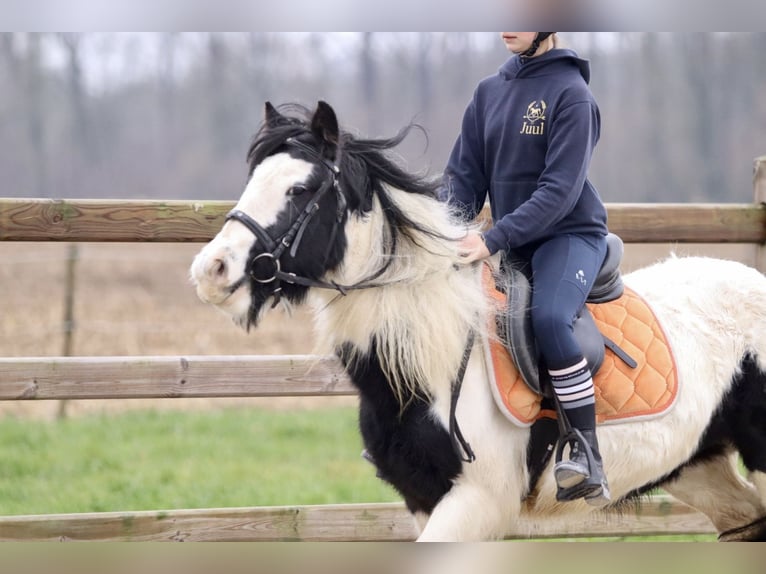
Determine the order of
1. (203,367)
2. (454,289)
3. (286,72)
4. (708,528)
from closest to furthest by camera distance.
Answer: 1. (454,289)
2. (203,367)
3. (708,528)
4. (286,72)

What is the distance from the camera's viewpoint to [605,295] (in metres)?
3.49

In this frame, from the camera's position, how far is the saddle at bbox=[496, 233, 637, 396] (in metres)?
3.21

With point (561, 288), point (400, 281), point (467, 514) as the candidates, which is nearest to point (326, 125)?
point (400, 281)

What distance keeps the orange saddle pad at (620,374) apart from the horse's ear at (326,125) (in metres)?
0.78

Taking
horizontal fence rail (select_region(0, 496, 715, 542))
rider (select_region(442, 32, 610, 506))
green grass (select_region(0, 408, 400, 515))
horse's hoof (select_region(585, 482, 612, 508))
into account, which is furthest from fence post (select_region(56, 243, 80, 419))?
horse's hoof (select_region(585, 482, 612, 508))

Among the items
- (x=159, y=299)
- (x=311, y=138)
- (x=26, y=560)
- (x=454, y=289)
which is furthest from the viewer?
(x=159, y=299)

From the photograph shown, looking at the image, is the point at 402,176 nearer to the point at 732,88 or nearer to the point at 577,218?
the point at 577,218

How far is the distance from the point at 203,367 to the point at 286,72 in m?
11.3

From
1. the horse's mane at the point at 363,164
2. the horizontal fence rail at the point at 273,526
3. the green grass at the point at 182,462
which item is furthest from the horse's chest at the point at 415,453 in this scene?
the green grass at the point at 182,462

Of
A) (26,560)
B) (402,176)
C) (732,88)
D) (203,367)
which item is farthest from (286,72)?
(26,560)

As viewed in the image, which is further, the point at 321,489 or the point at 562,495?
the point at 321,489

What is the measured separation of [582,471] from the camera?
312cm

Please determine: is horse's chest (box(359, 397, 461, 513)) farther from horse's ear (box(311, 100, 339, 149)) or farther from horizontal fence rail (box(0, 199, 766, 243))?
horizontal fence rail (box(0, 199, 766, 243))

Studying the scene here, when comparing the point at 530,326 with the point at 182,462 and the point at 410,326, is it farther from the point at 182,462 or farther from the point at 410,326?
the point at 182,462
